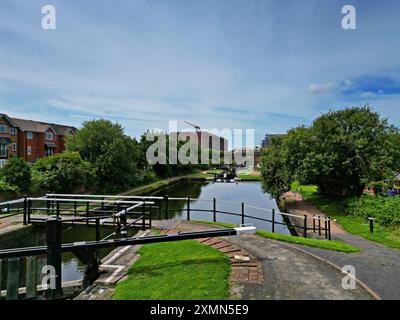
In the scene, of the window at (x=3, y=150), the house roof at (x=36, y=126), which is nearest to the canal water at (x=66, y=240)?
the window at (x=3, y=150)

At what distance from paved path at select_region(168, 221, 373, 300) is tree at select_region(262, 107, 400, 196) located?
440 inches

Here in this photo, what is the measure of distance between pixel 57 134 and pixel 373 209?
4242cm

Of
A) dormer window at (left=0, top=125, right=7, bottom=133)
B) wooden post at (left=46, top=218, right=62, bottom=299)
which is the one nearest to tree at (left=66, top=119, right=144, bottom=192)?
dormer window at (left=0, top=125, right=7, bottom=133)

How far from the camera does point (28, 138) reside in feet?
123

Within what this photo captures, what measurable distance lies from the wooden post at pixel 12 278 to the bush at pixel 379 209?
41.3ft

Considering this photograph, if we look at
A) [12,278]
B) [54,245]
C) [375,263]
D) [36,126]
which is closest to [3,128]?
[36,126]

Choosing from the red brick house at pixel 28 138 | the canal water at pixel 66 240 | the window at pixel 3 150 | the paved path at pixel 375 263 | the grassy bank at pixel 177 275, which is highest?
the red brick house at pixel 28 138

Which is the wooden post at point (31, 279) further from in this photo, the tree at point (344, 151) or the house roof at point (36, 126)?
the house roof at point (36, 126)

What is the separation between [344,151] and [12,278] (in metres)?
17.8

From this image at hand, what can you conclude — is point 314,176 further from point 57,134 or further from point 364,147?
point 57,134

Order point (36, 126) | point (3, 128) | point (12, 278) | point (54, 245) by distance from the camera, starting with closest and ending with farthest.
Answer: point (54, 245) → point (12, 278) → point (3, 128) → point (36, 126)

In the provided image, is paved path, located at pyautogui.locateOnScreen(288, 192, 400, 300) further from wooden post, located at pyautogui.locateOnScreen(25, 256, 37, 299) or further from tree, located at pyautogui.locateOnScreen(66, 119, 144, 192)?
tree, located at pyautogui.locateOnScreen(66, 119, 144, 192)

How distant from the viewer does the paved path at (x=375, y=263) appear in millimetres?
5062

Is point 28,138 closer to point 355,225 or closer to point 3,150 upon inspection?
point 3,150
